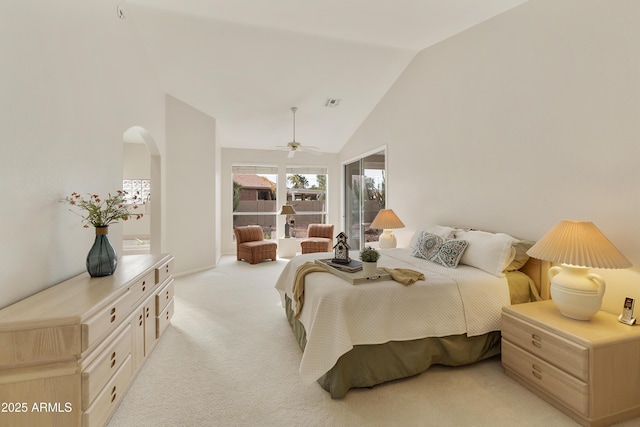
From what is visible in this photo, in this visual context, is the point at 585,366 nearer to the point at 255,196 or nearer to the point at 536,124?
the point at 536,124

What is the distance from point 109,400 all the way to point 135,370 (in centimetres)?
44

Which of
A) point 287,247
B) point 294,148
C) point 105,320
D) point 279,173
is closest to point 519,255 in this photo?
point 105,320

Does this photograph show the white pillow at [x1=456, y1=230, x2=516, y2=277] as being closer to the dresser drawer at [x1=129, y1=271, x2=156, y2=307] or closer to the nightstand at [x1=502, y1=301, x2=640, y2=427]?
the nightstand at [x1=502, y1=301, x2=640, y2=427]

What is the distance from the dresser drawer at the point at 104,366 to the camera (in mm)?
1441

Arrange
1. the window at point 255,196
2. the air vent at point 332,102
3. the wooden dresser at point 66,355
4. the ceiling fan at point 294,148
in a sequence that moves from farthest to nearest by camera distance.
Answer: the window at point 255,196, the air vent at point 332,102, the ceiling fan at point 294,148, the wooden dresser at point 66,355

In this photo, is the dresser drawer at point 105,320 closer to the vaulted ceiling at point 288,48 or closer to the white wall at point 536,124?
the vaulted ceiling at point 288,48

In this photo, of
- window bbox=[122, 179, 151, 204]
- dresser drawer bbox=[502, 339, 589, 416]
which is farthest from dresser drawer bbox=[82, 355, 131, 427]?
window bbox=[122, 179, 151, 204]

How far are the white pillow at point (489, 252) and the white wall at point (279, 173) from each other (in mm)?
4686

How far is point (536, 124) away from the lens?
2.70 m

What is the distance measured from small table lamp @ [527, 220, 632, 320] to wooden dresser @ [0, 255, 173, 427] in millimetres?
2984

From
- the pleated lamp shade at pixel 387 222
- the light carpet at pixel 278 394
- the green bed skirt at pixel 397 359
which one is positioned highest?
the pleated lamp shade at pixel 387 222

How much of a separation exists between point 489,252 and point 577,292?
72 cm

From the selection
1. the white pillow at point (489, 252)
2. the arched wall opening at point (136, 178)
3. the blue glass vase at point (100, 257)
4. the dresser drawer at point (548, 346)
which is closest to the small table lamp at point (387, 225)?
the white pillow at point (489, 252)

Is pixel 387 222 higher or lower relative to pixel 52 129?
lower
